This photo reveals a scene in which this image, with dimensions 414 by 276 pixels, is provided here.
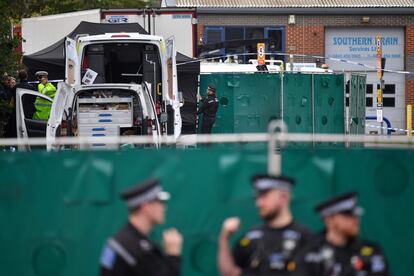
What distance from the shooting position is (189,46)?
83.0ft

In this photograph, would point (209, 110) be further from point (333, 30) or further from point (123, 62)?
point (333, 30)

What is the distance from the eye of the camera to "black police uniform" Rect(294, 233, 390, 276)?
7051mm

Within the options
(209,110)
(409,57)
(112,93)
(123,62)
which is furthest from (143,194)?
(409,57)

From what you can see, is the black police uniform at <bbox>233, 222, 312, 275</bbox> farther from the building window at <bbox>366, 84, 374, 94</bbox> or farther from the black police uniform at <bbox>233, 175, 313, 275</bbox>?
the building window at <bbox>366, 84, 374, 94</bbox>

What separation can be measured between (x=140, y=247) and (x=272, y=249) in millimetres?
910

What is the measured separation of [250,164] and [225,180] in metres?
0.22

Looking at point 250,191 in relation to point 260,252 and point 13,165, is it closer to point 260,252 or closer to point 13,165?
point 260,252

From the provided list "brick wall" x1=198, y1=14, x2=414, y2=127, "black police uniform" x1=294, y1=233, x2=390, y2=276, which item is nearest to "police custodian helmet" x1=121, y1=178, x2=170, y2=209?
"black police uniform" x1=294, y1=233, x2=390, y2=276

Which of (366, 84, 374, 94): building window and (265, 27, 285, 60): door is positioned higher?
(265, 27, 285, 60): door

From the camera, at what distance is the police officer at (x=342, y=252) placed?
7.05 m

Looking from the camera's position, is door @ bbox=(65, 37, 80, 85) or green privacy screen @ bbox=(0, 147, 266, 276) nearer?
green privacy screen @ bbox=(0, 147, 266, 276)

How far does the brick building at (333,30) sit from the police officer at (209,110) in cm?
2015

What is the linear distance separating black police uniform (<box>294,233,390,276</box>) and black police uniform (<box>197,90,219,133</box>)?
625 inches

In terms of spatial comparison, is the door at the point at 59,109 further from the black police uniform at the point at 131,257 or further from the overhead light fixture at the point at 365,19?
the overhead light fixture at the point at 365,19
